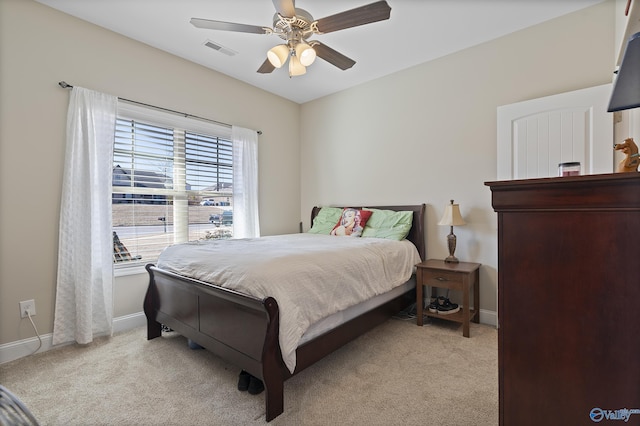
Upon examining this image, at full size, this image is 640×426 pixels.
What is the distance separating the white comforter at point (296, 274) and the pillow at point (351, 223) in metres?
0.72

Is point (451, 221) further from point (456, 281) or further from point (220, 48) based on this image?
point (220, 48)

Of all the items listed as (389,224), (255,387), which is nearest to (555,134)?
(389,224)

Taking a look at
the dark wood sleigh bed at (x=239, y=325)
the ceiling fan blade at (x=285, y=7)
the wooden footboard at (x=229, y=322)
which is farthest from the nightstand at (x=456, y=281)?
the ceiling fan blade at (x=285, y=7)

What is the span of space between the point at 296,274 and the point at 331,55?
5.59 feet

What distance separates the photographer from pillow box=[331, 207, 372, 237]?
335 centimetres

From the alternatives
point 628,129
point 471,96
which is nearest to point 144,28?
point 471,96

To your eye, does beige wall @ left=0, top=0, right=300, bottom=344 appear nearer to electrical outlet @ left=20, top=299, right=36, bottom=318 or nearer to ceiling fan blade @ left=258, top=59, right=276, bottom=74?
electrical outlet @ left=20, top=299, right=36, bottom=318

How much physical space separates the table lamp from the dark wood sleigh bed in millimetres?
813

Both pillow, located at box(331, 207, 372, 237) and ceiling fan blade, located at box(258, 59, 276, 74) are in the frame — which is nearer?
ceiling fan blade, located at box(258, 59, 276, 74)

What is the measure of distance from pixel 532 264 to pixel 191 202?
325 centimetres

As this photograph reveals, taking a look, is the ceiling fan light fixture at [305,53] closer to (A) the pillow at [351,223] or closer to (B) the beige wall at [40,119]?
(B) the beige wall at [40,119]

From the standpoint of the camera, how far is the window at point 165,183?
110 inches

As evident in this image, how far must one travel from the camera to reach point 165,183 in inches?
122

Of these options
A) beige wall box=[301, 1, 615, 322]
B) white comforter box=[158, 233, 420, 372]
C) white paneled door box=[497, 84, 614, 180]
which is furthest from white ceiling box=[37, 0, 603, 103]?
white comforter box=[158, 233, 420, 372]
